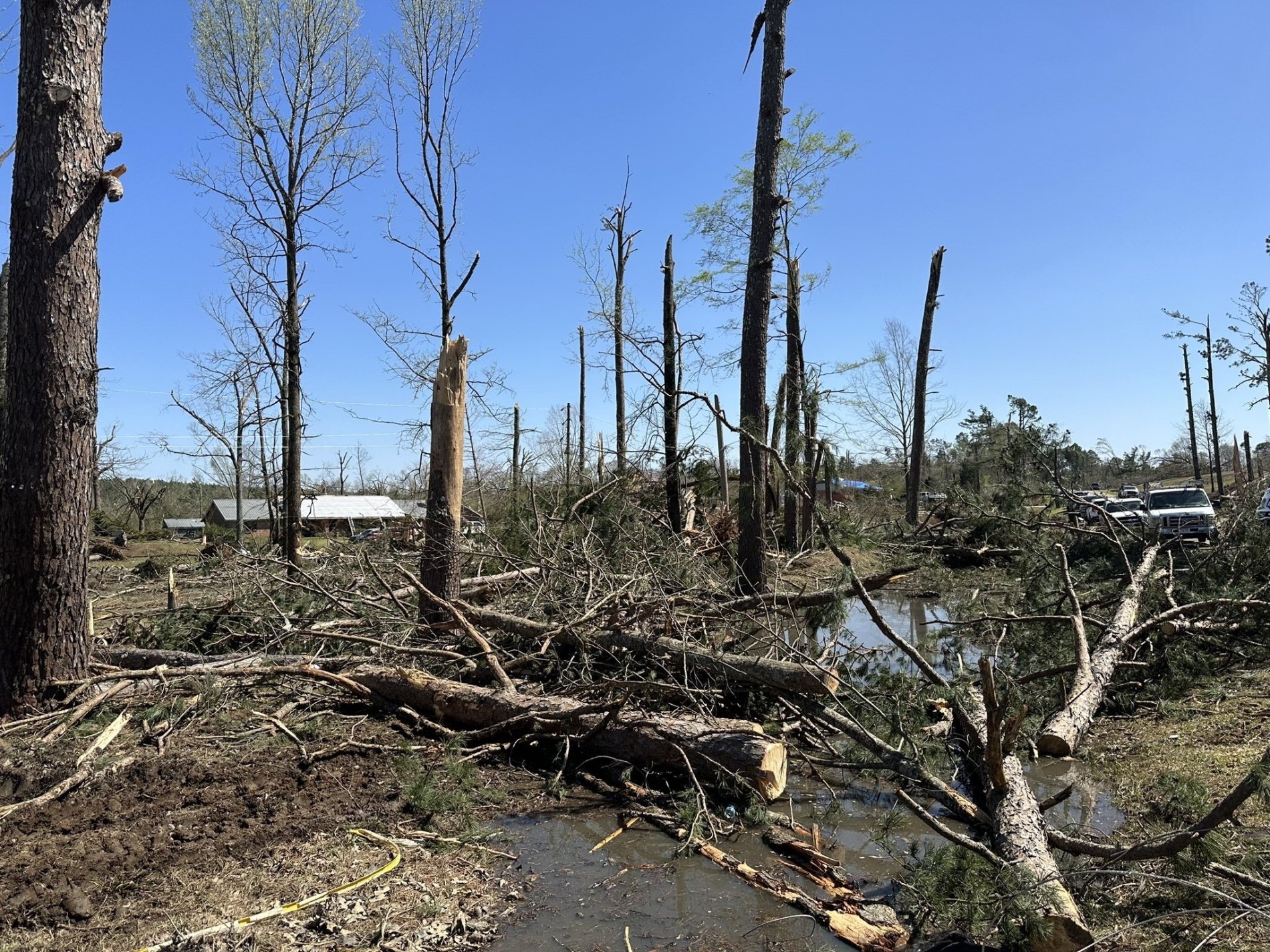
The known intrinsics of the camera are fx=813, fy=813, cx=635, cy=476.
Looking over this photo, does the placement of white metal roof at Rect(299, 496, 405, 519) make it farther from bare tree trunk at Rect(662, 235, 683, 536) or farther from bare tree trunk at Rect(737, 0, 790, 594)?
bare tree trunk at Rect(737, 0, 790, 594)

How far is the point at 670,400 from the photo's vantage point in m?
14.2

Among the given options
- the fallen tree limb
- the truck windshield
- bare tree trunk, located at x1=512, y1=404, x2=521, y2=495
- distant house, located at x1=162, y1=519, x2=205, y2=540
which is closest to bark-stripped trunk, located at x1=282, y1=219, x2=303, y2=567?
bare tree trunk, located at x1=512, y1=404, x2=521, y2=495

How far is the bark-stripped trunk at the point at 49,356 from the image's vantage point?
5.44 metres

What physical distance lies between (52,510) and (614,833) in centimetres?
432

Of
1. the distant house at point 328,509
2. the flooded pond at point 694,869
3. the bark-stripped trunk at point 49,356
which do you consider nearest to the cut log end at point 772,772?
the flooded pond at point 694,869

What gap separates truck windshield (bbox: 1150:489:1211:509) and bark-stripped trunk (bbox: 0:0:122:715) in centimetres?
1933

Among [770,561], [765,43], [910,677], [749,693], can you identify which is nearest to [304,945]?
[749,693]

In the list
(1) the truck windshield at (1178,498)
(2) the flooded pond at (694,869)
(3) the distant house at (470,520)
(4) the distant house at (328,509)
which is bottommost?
(2) the flooded pond at (694,869)

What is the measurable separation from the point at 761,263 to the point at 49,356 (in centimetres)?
762

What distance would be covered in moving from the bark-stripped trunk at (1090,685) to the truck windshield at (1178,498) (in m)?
12.2

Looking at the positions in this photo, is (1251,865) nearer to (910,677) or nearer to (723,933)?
(723,933)

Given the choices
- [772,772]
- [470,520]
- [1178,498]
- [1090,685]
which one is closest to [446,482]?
[470,520]

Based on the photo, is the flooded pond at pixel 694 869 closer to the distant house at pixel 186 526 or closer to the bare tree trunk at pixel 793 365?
the bare tree trunk at pixel 793 365

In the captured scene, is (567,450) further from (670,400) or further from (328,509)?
(328,509)
